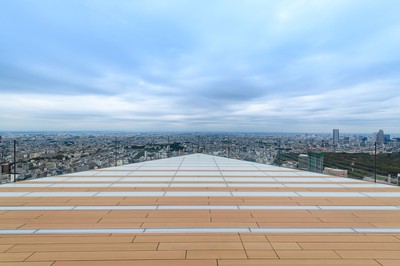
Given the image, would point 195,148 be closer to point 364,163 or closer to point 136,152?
point 136,152

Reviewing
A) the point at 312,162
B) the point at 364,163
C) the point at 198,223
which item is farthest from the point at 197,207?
the point at 312,162

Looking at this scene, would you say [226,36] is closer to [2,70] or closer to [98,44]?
[98,44]

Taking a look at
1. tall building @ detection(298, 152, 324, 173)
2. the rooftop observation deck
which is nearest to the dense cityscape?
tall building @ detection(298, 152, 324, 173)

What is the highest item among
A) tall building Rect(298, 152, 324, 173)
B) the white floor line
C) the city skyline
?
the city skyline

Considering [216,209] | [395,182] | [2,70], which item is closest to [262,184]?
[216,209]

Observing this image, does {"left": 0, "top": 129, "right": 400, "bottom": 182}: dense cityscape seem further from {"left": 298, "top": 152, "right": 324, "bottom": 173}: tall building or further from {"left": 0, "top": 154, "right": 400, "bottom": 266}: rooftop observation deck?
{"left": 0, "top": 154, "right": 400, "bottom": 266}: rooftop observation deck

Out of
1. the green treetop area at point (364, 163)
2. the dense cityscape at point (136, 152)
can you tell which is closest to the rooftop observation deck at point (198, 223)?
the green treetop area at point (364, 163)
